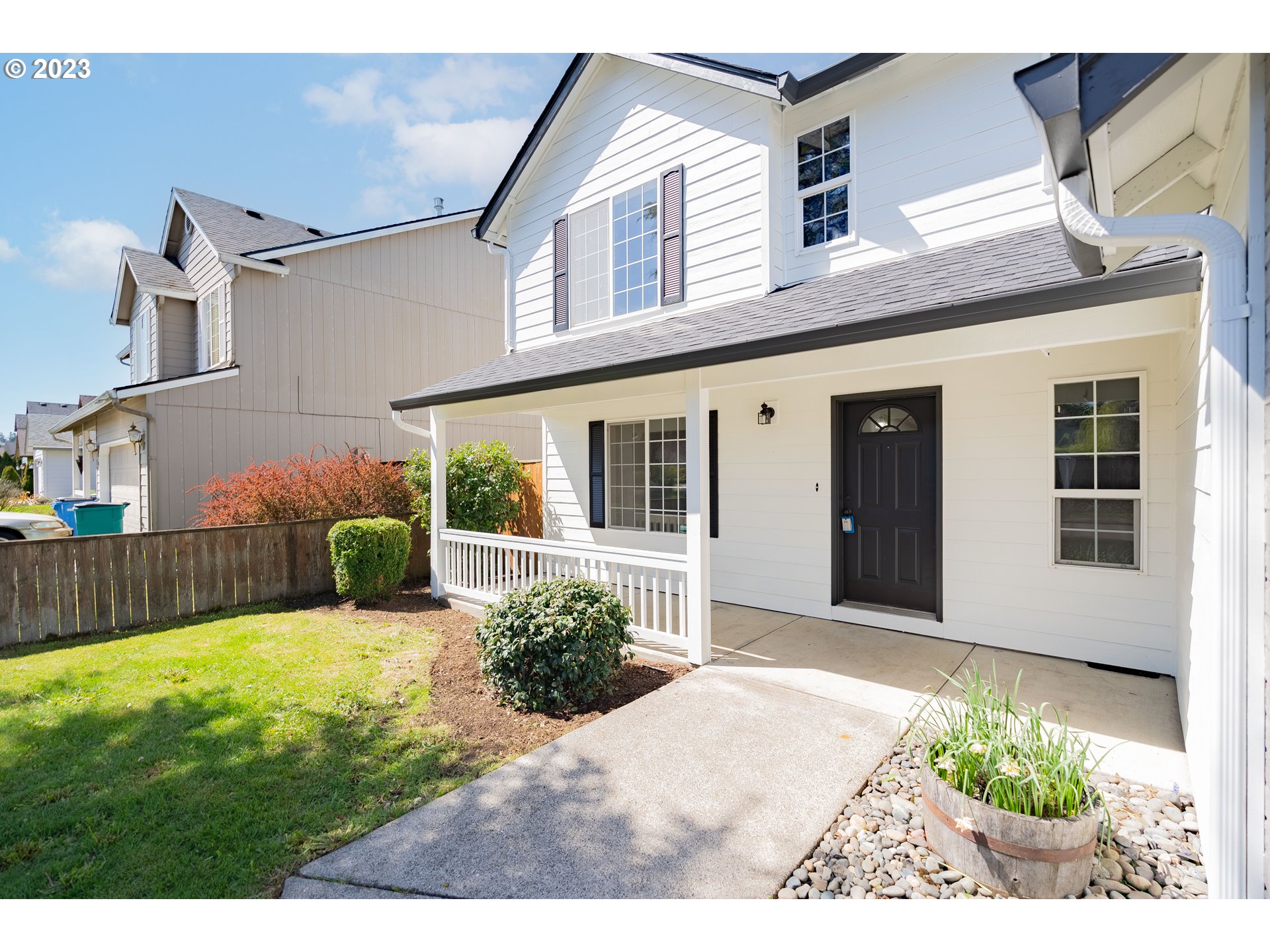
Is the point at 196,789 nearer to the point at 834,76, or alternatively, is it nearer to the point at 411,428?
the point at 411,428

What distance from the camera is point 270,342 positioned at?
436 inches

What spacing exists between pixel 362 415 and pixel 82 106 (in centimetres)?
605

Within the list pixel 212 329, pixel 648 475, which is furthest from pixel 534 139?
pixel 212 329

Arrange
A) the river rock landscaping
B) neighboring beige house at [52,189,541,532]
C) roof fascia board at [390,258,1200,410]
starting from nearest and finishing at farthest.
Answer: the river rock landscaping → roof fascia board at [390,258,1200,410] → neighboring beige house at [52,189,541,532]

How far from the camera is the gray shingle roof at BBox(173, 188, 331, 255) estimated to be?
11203 millimetres

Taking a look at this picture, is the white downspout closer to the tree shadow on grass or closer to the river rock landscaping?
the river rock landscaping

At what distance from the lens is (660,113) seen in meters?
7.20

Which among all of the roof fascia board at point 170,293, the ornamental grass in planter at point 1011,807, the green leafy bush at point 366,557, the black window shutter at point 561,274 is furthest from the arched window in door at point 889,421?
the roof fascia board at point 170,293

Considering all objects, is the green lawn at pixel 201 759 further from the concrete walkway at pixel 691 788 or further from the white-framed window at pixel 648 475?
the white-framed window at pixel 648 475

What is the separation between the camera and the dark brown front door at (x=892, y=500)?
550 cm

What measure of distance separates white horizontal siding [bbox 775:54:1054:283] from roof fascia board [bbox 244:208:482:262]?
31.0 feet

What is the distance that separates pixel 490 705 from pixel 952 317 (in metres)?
4.01

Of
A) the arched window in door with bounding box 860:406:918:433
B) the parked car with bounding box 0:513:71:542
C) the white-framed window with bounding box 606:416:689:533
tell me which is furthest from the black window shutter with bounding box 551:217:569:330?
the parked car with bounding box 0:513:71:542
